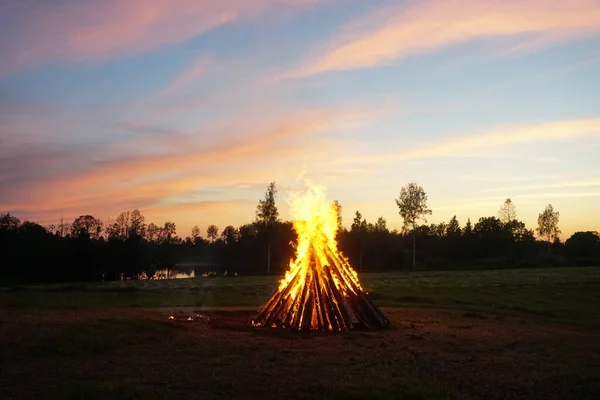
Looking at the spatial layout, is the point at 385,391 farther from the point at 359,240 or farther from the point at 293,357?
the point at 359,240

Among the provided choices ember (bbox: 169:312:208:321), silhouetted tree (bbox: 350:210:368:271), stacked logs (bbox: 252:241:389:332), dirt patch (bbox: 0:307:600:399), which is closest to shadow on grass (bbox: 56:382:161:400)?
dirt patch (bbox: 0:307:600:399)

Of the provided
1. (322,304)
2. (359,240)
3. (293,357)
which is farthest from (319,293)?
(359,240)

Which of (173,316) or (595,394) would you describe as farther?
(173,316)

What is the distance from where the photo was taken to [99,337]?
15117 millimetres

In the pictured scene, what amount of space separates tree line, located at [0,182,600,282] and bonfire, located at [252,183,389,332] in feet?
68.4

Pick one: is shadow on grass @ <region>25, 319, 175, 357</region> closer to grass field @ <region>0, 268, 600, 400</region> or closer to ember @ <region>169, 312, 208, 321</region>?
grass field @ <region>0, 268, 600, 400</region>

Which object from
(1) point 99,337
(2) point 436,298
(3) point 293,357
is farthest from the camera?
(2) point 436,298

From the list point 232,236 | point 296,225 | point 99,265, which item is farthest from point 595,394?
point 232,236

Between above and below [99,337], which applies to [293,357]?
below

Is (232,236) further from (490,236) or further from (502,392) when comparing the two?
(502,392)

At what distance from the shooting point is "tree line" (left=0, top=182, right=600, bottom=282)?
61562 mm

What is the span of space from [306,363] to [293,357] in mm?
859

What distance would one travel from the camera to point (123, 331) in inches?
650

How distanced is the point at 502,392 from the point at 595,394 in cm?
174
